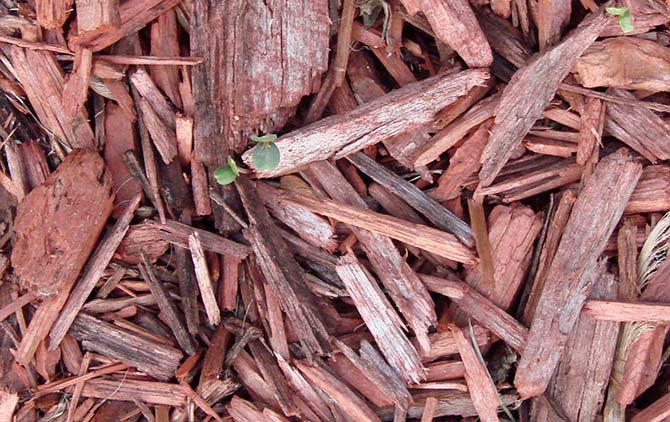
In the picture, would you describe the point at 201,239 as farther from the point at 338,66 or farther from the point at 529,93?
the point at 529,93

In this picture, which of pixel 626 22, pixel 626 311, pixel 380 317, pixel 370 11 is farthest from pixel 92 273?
pixel 626 22

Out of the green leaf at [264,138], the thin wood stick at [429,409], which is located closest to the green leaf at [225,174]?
the green leaf at [264,138]

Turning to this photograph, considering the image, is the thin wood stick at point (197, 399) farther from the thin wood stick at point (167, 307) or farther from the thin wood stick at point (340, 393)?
the thin wood stick at point (340, 393)

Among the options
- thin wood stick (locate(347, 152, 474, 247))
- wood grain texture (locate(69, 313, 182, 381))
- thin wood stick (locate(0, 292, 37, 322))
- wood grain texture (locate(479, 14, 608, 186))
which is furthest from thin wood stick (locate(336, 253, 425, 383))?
thin wood stick (locate(0, 292, 37, 322))

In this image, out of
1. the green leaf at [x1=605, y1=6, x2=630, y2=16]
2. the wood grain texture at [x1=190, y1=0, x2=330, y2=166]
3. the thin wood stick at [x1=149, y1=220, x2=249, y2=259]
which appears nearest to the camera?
the green leaf at [x1=605, y1=6, x2=630, y2=16]

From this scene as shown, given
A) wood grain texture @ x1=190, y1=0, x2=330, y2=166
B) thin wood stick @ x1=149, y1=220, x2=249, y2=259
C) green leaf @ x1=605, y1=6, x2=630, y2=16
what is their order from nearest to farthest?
green leaf @ x1=605, y1=6, x2=630, y2=16 → wood grain texture @ x1=190, y1=0, x2=330, y2=166 → thin wood stick @ x1=149, y1=220, x2=249, y2=259

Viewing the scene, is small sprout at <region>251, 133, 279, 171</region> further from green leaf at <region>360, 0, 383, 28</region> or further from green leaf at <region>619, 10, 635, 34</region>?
green leaf at <region>619, 10, 635, 34</region>

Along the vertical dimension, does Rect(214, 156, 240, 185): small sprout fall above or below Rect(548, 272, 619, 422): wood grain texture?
above
